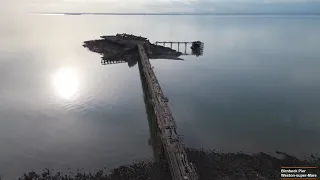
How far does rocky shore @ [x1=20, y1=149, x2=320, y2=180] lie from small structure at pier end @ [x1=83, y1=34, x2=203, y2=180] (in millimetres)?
1065

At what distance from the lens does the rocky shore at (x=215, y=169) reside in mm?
18828

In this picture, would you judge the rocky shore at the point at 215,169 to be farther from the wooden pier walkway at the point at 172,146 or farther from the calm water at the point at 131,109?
the wooden pier walkway at the point at 172,146

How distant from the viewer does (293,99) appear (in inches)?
1363

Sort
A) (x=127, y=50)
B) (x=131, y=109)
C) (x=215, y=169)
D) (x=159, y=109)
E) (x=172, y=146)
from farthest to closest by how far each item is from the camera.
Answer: (x=127, y=50), (x=131, y=109), (x=159, y=109), (x=215, y=169), (x=172, y=146)

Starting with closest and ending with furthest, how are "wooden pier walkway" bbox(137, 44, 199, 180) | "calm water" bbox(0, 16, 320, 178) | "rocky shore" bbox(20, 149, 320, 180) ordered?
"wooden pier walkway" bbox(137, 44, 199, 180)
"rocky shore" bbox(20, 149, 320, 180)
"calm water" bbox(0, 16, 320, 178)

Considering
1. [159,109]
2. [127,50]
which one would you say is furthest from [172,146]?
[127,50]

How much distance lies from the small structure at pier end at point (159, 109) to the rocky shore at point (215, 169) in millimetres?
1065

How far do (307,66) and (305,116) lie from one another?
2710 cm

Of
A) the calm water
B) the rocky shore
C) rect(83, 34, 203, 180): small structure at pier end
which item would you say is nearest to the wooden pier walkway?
rect(83, 34, 203, 180): small structure at pier end

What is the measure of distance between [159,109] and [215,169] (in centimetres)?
622

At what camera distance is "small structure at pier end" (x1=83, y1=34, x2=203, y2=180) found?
1577cm

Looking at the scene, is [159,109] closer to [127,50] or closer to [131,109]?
[131,109]

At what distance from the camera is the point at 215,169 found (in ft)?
64.2

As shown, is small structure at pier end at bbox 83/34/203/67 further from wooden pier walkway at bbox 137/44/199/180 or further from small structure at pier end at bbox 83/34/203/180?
wooden pier walkway at bbox 137/44/199/180
